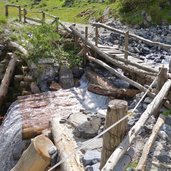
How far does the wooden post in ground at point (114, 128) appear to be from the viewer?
5.15 metres

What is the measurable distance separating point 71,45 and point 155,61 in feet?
11.4

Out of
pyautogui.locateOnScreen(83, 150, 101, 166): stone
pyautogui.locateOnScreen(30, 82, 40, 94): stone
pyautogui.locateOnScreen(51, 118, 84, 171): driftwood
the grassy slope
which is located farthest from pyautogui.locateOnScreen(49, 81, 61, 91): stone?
the grassy slope

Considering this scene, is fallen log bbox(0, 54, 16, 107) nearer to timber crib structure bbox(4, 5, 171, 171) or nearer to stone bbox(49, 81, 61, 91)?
timber crib structure bbox(4, 5, 171, 171)

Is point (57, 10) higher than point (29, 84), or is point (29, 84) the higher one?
point (57, 10)

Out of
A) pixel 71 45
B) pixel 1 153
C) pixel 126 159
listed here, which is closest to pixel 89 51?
pixel 71 45

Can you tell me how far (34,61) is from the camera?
13367 millimetres

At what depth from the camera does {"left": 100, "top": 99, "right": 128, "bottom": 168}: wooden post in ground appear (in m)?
5.15

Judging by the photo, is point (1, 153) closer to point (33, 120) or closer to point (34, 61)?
point (33, 120)

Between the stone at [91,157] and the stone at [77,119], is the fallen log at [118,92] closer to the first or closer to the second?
the stone at [77,119]

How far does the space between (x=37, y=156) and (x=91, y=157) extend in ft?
3.21

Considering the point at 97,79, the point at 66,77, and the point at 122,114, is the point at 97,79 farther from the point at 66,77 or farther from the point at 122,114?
the point at 122,114

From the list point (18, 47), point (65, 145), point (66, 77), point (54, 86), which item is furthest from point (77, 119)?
point (18, 47)

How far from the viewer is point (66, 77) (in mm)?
12945

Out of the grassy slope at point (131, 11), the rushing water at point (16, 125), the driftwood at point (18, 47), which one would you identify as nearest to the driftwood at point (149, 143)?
the rushing water at point (16, 125)
